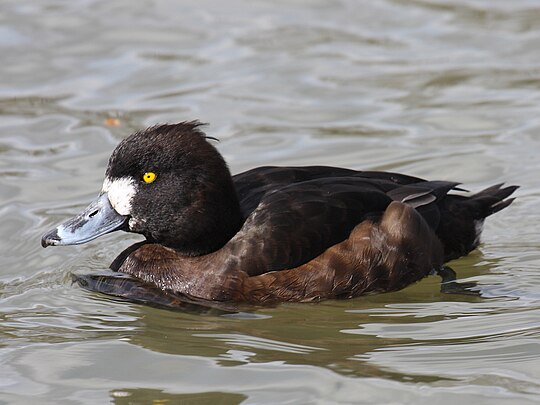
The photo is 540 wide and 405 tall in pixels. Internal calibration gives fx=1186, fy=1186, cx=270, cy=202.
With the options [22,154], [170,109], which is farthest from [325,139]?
[22,154]

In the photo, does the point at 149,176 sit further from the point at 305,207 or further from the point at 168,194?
the point at 305,207

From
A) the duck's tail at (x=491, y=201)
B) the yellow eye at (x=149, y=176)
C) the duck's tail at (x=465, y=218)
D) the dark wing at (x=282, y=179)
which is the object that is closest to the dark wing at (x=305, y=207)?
the dark wing at (x=282, y=179)

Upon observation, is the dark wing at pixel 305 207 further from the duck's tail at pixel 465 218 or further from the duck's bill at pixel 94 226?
Result: the duck's bill at pixel 94 226

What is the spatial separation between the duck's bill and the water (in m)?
0.31

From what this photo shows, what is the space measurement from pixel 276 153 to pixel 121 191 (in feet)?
8.31

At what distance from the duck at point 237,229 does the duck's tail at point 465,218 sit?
29 cm

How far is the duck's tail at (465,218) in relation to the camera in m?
6.30

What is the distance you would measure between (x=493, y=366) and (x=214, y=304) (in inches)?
56.7

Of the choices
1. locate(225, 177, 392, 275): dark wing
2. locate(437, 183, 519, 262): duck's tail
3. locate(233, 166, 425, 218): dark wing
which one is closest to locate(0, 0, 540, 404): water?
locate(437, 183, 519, 262): duck's tail

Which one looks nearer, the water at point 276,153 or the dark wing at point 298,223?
the water at point 276,153

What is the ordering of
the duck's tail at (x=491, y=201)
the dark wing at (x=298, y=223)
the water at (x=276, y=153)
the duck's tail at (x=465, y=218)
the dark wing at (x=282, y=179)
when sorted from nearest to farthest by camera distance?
the water at (x=276, y=153) → the dark wing at (x=298, y=223) → the dark wing at (x=282, y=179) → the duck's tail at (x=465, y=218) → the duck's tail at (x=491, y=201)

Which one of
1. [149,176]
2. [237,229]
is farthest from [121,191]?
[237,229]

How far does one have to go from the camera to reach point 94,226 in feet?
19.1

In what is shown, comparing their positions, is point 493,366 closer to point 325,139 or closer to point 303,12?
point 325,139
